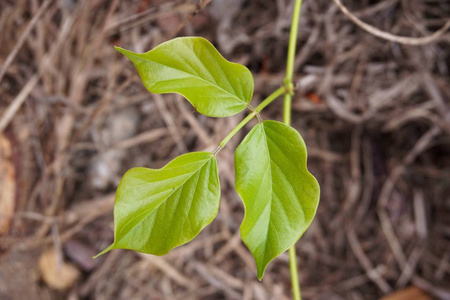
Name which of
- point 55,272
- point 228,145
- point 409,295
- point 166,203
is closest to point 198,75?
point 166,203

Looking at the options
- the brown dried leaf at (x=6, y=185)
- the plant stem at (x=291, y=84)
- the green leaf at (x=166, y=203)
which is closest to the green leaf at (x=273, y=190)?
the green leaf at (x=166, y=203)

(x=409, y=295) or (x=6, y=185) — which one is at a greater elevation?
(x=6, y=185)

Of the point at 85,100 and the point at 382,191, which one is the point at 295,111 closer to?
the point at 382,191

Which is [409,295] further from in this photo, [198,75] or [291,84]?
[198,75]

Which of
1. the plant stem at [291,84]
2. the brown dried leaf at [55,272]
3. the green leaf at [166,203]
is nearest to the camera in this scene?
the green leaf at [166,203]

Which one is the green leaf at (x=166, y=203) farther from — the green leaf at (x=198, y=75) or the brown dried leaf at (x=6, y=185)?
the brown dried leaf at (x=6, y=185)

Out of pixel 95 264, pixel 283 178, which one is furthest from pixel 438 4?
pixel 95 264

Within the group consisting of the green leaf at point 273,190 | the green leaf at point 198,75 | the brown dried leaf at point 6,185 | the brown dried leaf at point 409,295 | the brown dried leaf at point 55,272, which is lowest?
the brown dried leaf at point 409,295

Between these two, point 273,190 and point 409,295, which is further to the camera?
point 409,295
